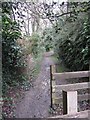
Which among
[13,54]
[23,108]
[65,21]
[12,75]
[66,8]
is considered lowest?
[23,108]

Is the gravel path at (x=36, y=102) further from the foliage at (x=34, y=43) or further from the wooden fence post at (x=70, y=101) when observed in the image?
the wooden fence post at (x=70, y=101)

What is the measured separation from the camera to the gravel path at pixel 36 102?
329cm

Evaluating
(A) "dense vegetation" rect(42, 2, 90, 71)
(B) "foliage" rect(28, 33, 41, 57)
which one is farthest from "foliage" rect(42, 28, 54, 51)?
(A) "dense vegetation" rect(42, 2, 90, 71)

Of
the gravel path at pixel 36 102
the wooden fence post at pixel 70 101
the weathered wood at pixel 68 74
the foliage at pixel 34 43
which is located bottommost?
the gravel path at pixel 36 102

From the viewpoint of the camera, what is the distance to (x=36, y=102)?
380 centimetres

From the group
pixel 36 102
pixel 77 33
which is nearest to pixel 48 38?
pixel 77 33

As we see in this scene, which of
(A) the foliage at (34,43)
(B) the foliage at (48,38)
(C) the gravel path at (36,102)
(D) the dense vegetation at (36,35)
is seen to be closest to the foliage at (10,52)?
(D) the dense vegetation at (36,35)

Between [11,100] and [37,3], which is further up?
[37,3]

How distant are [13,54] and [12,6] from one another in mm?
1154

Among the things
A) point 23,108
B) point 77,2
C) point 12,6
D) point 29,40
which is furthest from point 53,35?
point 23,108

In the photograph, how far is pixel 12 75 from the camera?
182 inches

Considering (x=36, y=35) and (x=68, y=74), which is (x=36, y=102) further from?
(x=36, y=35)

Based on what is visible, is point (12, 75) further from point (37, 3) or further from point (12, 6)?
point (37, 3)

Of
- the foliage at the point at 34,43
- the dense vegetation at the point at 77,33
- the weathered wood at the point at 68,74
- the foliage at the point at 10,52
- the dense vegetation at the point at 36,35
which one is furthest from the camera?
the foliage at the point at 34,43
